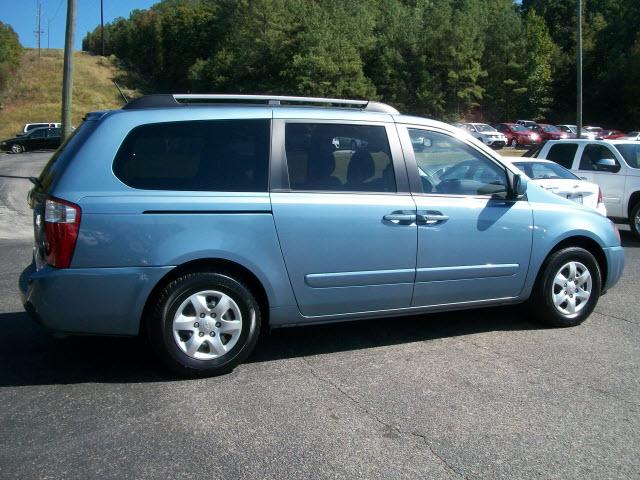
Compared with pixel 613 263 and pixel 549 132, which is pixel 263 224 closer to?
pixel 613 263

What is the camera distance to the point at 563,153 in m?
12.3

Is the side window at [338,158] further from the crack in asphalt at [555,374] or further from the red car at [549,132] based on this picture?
the red car at [549,132]

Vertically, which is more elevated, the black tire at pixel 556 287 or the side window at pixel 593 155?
the side window at pixel 593 155

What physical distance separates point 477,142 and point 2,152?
41452 millimetres

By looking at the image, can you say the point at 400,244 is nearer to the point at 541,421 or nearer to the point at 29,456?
the point at 541,421

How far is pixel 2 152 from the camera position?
4062 cm

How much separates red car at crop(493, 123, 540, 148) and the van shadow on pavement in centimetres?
4386

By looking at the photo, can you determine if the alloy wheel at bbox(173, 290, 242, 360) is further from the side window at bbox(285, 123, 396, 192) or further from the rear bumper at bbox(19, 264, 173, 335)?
the side window at bbox(285, 123, 396, 192)

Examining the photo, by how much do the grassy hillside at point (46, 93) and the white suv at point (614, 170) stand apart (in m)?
46.8

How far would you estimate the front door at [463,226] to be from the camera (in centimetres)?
502

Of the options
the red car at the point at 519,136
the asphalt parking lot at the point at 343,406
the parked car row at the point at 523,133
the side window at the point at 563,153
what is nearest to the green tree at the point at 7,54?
the parked car row at the point at 523,133

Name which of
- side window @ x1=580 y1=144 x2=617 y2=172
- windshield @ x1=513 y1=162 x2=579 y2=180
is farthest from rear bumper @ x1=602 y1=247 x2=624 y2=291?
side window @ x1=580 y1=144 x2=617 y2=172

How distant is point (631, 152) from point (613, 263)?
653 cm

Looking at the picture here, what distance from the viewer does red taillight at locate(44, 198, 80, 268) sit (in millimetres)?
4090
